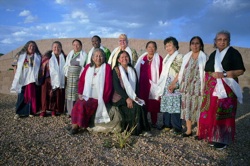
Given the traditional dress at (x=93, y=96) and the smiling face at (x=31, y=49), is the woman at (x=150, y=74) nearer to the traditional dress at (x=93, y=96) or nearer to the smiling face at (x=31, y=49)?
the traditional dress at (x=93, y=96)

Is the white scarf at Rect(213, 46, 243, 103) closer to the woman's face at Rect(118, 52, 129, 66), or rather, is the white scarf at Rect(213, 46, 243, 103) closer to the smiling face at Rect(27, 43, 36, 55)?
the woman's face at Rect(118, 52, 129, 66)

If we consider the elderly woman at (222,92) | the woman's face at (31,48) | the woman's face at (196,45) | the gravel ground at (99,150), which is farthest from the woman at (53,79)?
the elderly woman at (222,92)

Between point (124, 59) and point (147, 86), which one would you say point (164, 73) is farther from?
point (124, 59)

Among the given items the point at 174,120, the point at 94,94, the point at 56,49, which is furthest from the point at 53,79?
the point at 174,120

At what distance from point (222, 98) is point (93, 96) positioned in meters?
2.28

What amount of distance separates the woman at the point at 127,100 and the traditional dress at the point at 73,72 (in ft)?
4.47

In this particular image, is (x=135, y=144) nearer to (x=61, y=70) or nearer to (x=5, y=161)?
(x=5, y=161)

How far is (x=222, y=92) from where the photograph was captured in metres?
3.56

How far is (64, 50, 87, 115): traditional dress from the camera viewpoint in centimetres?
552

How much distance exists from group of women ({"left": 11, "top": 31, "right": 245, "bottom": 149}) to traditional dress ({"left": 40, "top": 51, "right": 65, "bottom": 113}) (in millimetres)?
24

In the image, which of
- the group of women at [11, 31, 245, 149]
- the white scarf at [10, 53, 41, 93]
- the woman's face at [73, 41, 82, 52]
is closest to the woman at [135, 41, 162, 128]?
the group of women at [11, 31, 245, 149]

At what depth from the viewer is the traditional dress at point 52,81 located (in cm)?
574

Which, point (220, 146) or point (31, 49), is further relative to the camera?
point (31, 49)

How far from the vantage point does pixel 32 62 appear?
5.75 meters
